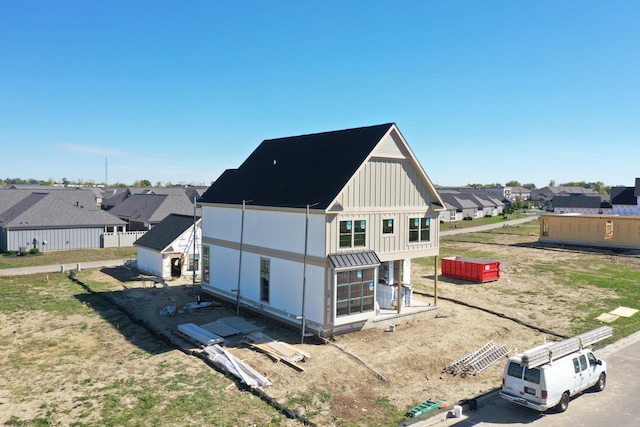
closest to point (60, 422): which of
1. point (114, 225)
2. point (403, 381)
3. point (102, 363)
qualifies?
point (102, 363)

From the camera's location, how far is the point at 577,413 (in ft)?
48.6

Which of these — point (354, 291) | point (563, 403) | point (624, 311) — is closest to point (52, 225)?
point (354, 291)

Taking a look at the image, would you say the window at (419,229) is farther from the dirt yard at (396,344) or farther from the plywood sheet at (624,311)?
the plywood sheet at (624,311)

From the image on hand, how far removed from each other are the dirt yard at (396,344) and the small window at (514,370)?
1904mm

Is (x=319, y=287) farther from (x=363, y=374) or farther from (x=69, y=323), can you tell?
(x=69, y=323)

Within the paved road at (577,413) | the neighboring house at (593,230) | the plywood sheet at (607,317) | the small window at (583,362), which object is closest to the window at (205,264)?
the paved road at (577,413)

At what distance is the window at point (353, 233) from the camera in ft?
72.0

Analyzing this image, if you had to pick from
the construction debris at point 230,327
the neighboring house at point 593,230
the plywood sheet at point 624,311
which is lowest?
the plywood sheet at point 624,311

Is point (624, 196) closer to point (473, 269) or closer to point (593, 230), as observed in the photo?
point (593, 230)

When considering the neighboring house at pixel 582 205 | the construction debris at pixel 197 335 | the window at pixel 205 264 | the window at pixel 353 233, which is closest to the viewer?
the construction debris at pixel 197 335

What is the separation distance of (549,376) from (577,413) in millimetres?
1851

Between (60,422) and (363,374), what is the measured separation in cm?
1032

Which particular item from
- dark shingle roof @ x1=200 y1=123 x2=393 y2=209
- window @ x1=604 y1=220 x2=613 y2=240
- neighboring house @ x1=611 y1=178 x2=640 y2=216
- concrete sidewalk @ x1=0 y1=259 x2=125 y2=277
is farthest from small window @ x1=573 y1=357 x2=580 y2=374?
neighboring house @ x1=611 y1=178 x2=640 y2=216

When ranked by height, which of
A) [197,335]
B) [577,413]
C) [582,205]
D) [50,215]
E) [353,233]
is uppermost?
[582,205]
